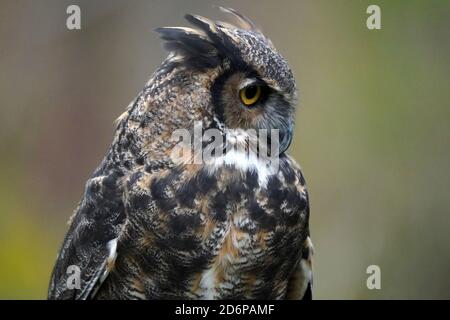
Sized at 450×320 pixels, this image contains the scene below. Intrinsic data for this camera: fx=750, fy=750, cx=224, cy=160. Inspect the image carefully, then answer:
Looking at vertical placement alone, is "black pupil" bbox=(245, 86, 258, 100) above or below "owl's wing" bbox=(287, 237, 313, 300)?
above

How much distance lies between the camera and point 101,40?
3.93m

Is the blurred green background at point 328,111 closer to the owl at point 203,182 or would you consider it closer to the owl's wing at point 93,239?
the owl's wing at point 93,239

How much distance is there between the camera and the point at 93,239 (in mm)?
2211

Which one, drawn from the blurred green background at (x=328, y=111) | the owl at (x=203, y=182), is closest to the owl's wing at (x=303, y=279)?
the owl at (x=203, y=182)

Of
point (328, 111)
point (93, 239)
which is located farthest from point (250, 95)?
point (328, 111)

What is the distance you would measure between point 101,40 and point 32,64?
1.23ft

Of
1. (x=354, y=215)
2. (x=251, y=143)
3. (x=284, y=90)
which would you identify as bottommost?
(x=354, y=215)

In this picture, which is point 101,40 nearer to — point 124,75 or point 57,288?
point 124,75

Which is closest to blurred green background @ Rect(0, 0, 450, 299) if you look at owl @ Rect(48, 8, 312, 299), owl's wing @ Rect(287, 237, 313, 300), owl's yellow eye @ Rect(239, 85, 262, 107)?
owl's wing @ Rect(287, 237, 313, 300)

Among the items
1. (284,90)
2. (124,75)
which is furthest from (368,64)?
(284,90)

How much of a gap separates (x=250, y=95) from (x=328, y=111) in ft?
6.57

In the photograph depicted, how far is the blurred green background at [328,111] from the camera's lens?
3838mm

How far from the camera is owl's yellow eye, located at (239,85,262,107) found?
6.57ft

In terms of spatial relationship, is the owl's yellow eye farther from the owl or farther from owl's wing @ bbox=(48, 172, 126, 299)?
owl's wing @ bbox=(48, 172, 126, 299)
